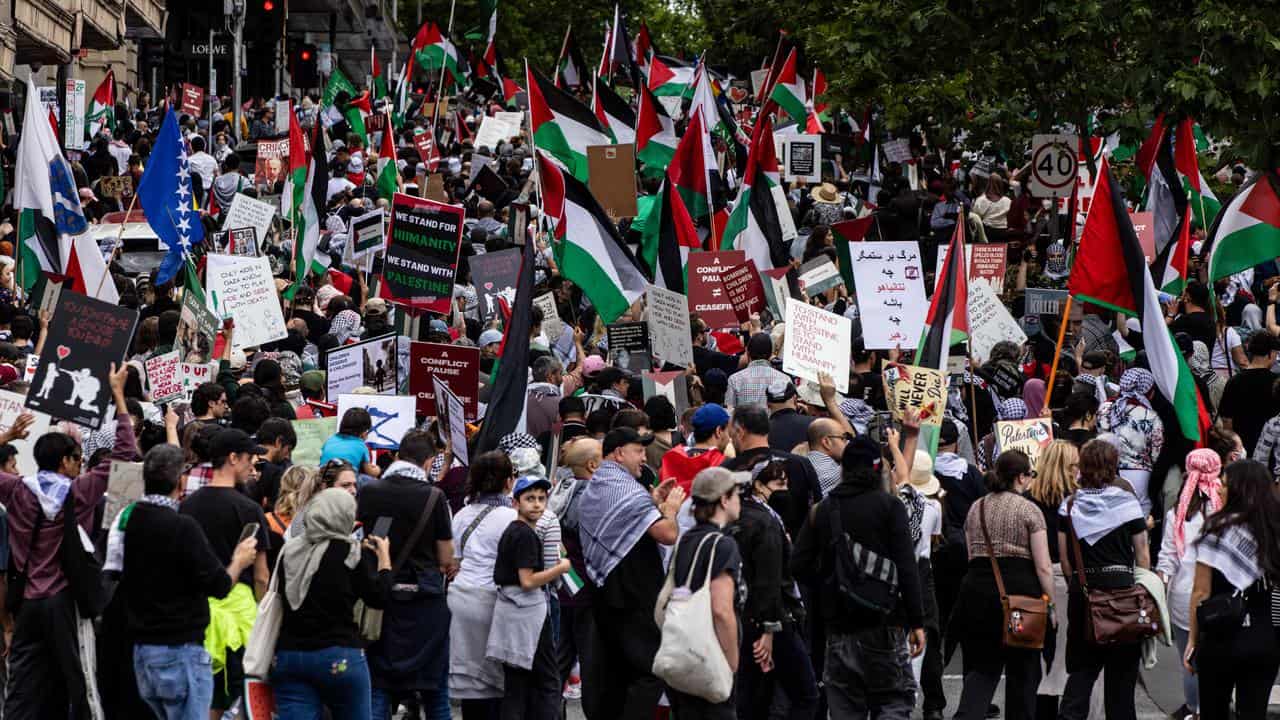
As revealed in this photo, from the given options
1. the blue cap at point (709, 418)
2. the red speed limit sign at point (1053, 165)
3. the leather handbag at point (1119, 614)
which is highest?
the red speed limit sign at point (1053, 165)

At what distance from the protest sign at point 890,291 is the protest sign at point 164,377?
5.06 metres

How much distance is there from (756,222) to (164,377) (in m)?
6.68

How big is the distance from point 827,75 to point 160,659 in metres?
27.5

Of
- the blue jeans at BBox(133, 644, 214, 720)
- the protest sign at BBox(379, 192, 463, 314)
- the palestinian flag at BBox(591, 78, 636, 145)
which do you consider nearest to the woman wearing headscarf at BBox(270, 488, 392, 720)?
the blue jeans at BBox(133, 644, 214, 720)

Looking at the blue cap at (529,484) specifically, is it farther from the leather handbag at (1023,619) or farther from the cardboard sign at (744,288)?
the cardboard sign at (744,288)

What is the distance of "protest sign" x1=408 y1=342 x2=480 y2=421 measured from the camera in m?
12.3

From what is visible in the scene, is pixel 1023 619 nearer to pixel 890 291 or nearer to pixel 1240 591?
pixel 1240 591

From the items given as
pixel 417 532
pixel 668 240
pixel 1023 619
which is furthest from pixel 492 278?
pixel 1023 619

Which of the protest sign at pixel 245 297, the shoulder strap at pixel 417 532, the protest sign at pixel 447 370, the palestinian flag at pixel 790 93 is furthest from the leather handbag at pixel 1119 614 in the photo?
the palestinian flag at pixel 790 93

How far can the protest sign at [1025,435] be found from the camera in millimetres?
12234

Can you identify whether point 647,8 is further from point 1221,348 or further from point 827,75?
point 1221,348

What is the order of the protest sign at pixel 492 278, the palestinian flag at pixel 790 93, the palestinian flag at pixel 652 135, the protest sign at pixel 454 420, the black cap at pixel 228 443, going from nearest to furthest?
the black cap at pixel 228 443
the protest sign at pixel 454 420
the protest sign at pixel 492 278
the palestinian flag at pixel 652 135
the palestinian flag at pixel 790 93

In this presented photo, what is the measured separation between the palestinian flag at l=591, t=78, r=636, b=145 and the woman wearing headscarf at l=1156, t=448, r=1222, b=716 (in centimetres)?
1311

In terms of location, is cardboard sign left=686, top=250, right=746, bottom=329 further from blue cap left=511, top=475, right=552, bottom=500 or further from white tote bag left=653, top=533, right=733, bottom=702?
white tote bag left=653, top=533, right=733, bottom=702
